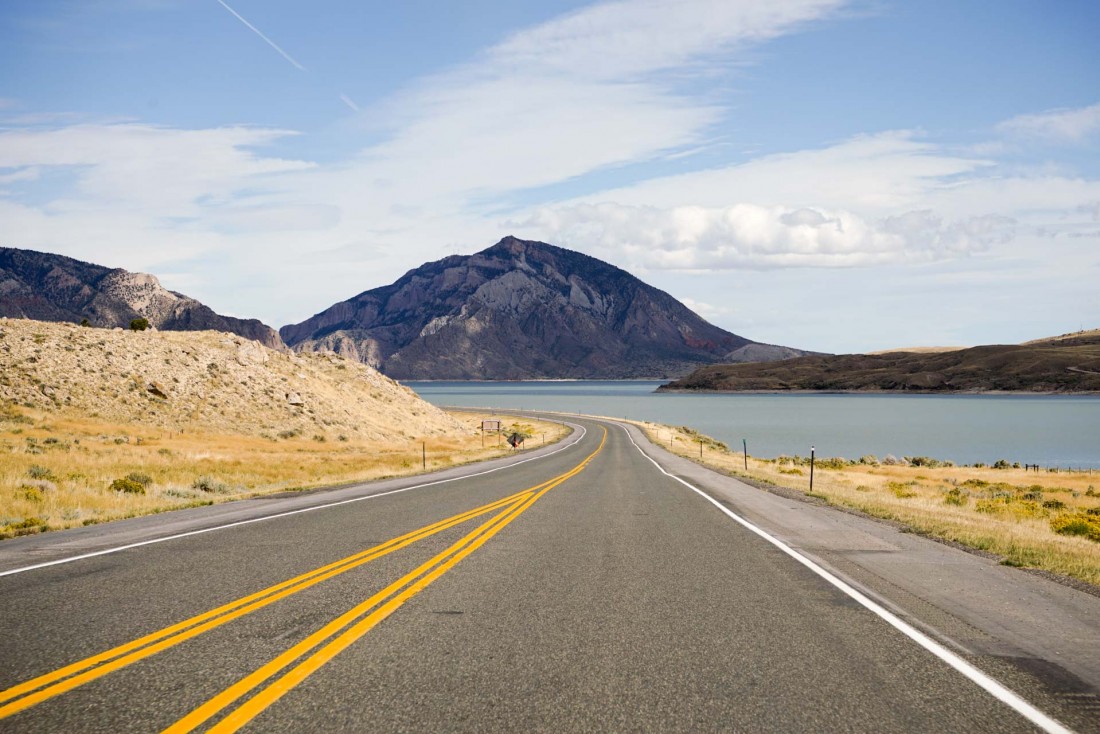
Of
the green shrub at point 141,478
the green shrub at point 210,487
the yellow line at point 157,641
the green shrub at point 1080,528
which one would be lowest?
the green shrub at point 210,487

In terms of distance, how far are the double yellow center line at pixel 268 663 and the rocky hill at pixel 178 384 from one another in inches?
1851

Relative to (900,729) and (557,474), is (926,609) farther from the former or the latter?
(557,474)

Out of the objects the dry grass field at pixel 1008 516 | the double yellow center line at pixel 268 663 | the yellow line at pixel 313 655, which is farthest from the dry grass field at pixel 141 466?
the dry grass field at pixel 1008 516

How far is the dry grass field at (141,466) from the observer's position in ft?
54.9

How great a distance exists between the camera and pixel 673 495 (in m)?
20.0

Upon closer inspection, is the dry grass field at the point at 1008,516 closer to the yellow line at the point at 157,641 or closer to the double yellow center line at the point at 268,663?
the double yellow center line at the point at 268,663

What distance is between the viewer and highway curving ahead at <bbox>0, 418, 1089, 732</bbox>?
4590 mm

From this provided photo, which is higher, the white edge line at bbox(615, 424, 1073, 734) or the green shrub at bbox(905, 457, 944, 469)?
the white edge line at bbox(615, 424, 1073, 734)

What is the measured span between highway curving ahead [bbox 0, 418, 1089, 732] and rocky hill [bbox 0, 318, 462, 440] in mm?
44016

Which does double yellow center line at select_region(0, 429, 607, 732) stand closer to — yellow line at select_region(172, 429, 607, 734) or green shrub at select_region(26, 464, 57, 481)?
yellow line at select_region(172, 429, 607, 734)

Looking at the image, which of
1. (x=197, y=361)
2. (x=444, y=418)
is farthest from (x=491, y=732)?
(x=444, y=418)

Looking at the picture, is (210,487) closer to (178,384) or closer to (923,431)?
(178,384)

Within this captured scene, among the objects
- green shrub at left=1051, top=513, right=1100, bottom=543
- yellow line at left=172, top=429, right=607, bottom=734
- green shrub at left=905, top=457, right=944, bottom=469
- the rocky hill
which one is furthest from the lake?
yellow line at left=172, top=429, right=607, bottom=734

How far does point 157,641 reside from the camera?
5.98 m
